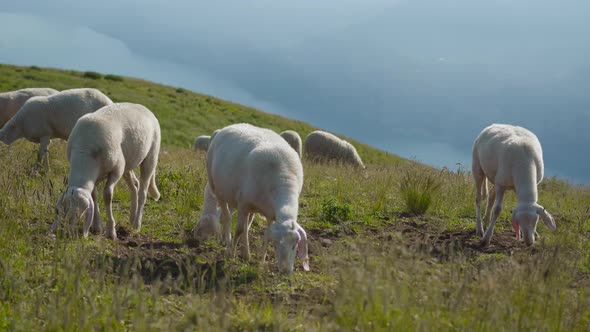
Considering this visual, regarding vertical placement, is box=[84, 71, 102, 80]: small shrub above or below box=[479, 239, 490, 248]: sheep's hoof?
above

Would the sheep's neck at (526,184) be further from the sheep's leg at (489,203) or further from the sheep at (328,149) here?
the sheep at (328,149)

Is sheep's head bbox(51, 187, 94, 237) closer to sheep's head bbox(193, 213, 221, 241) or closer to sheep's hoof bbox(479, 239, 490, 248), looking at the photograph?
sheep's head bbox(193, 213, 221, 241)

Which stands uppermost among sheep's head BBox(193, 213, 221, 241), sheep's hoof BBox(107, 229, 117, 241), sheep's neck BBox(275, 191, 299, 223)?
sheep's neck BBox(275, 191, 299, 223)

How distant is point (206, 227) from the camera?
24.7 ft

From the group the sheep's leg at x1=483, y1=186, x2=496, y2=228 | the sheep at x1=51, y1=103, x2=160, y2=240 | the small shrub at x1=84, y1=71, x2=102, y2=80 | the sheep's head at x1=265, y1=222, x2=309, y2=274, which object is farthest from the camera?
the small shrub at x1=84, y1=71, x2=102, y2=80

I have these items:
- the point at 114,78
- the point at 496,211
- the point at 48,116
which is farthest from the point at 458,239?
the point at 114,78

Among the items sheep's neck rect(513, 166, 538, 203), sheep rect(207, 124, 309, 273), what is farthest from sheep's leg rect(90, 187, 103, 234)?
sheep's neck rect(513, 166, 538, 203)

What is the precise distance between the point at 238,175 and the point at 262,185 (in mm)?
445

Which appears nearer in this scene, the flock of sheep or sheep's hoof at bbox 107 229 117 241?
the flock of sheep

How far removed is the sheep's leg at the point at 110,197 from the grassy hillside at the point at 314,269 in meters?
0.19

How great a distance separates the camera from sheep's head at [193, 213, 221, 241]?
24.7ft

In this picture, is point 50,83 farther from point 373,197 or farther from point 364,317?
point 364,317

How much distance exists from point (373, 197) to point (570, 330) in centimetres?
741

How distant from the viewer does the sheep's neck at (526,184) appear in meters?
7.77
